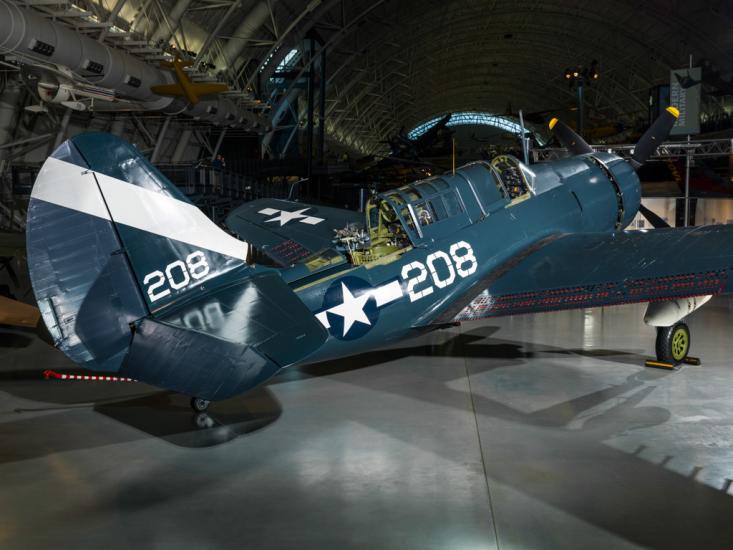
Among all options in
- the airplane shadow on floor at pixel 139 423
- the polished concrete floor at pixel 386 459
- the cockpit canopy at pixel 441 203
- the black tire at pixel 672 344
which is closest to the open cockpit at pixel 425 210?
the cockpit canopy at pixel 441 203

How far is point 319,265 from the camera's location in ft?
24.3

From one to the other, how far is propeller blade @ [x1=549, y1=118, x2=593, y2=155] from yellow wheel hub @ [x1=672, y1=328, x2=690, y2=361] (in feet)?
15.3

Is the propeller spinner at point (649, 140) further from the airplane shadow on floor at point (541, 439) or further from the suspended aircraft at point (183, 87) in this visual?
the suspended aircraft at point (183, 87)

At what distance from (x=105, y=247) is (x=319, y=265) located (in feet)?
7.96

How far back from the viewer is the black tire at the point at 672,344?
8688 millimetres

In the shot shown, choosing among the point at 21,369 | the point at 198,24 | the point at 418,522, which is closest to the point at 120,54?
the point at 198,24

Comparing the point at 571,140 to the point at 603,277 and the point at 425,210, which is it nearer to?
the point at 603,277

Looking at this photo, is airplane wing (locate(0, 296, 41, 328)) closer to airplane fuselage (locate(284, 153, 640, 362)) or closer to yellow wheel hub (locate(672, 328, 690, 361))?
airplane fuselage (locate(284, 153, 640, 362))

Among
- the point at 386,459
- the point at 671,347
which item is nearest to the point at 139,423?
the point at 386,459

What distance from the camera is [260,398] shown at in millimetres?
7484

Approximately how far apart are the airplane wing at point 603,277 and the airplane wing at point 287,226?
10.6 ft

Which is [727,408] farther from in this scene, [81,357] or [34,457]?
[34,457]

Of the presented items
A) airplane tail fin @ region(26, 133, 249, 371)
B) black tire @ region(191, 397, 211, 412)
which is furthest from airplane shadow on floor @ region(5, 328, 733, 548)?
airplane tail fin @ region(26, 133, 249, 371)

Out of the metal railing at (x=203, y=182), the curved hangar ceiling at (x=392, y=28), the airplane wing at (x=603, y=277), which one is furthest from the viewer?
the curved hangar ceiling at (x=392, y=28)
